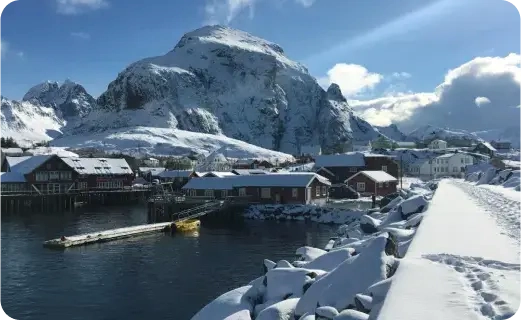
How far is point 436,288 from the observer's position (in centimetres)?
789

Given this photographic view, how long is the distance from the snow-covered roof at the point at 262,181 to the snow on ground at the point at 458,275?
135ft

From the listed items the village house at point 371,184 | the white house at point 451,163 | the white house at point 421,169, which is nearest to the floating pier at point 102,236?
the village house at point 371,184

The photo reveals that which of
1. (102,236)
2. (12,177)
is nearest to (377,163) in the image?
(102,236)

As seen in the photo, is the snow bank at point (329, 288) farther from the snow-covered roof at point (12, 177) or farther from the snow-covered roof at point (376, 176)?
the snow-covered roof at point (12, 177)

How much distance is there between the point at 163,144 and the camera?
17550 centimetres

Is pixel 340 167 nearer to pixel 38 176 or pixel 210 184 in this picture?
pixel 210 184

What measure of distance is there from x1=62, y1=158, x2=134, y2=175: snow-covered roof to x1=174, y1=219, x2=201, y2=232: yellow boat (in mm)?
37743

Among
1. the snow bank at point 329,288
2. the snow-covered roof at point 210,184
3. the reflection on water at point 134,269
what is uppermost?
the snow-covered roof at point 210,184

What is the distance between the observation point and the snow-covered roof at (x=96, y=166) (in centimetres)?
7681

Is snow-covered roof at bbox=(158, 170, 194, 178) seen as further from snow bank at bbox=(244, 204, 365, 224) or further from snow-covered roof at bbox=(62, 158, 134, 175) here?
snow bank at bbox=(244, 204, 365, 224)

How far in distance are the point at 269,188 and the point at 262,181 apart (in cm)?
137

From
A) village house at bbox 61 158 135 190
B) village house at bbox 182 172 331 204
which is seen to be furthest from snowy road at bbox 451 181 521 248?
village house at bbox 61 158 135 190

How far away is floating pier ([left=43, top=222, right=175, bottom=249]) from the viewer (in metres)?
33.9

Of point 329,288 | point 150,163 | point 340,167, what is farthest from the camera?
point 150,163
